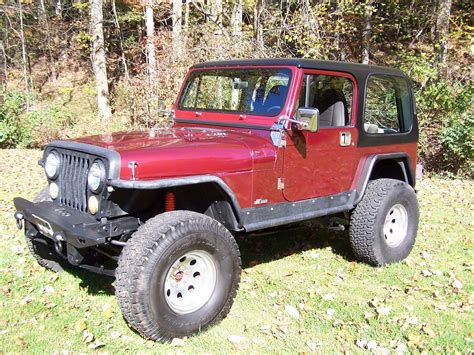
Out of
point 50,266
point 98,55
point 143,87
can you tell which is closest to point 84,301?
point 50,266

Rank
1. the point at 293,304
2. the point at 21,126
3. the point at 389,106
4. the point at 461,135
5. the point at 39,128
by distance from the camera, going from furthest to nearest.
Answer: the point at 39,128, the point at 21,126, the point at 461,135, the point at 389,106, the point at 293,304

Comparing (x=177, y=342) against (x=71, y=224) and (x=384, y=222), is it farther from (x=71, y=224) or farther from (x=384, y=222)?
(x=384, y=222)

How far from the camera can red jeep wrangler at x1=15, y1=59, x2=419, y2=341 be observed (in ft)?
10.2

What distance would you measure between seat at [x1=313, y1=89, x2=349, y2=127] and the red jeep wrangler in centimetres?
1

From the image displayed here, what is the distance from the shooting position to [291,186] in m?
3.94

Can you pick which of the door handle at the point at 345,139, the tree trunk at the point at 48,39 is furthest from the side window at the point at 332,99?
the tree trunk at the point at 48,39

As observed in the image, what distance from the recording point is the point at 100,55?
51.8 ft

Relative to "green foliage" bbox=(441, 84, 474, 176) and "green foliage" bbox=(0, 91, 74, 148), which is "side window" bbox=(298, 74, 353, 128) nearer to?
"green foliage" bbox=(441, 84, 474, 176)

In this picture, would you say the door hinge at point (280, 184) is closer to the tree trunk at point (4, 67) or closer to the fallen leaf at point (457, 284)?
the fallen leaf at point (457, 284)

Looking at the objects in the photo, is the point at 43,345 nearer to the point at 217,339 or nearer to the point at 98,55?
the point at 217,339

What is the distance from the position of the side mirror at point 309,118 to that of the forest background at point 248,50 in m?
7.17

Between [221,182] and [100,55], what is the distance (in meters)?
13.8

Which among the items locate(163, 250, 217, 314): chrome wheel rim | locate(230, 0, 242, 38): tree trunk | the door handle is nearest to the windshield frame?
the door handle

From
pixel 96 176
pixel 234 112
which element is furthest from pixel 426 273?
pixel 96 176
